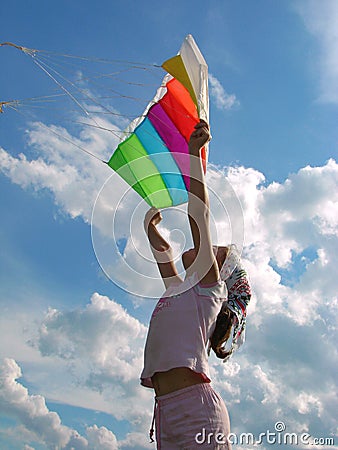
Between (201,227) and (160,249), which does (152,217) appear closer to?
(160,249)

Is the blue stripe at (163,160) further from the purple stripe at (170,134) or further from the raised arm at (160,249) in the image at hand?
the raised arm at (160,249)

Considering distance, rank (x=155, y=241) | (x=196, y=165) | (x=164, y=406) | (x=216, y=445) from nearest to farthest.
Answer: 1. (x=216, y=445)
2. (x=164, y=406)
3. (x=196, y=165)
4. (x=155, y=241)

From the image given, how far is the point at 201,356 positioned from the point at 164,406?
0.37 metres

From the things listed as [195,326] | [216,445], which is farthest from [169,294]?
[216,445]

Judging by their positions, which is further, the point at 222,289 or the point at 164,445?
the point at 222,289

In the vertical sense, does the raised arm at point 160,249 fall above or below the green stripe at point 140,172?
below

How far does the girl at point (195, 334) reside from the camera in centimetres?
251

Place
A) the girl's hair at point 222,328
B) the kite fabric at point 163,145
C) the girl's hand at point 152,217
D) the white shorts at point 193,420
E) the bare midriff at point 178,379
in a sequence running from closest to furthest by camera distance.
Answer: the white shorts at point 193,420
the bare midriff at point 178,379
the girl's hair at point 222,328
the girl's hand at point 152,217
the kite fabric at point 163,145

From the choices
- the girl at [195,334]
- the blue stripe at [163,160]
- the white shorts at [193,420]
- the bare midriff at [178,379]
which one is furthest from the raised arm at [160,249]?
the white shorts at [193,420]

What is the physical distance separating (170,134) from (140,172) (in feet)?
1.64

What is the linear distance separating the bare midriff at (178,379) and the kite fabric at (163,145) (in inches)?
78.9

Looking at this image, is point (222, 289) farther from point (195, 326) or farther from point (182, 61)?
point (182, 61)

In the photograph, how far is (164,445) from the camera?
2562 mm

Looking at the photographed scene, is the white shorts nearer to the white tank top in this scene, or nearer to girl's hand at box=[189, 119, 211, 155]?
the white tank top
